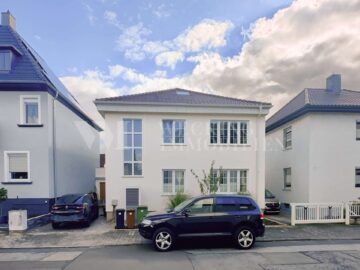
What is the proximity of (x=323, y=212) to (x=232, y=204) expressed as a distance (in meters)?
6.84

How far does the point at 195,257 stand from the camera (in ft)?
24.3

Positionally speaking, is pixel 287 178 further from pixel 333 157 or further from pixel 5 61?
pixel 5 61

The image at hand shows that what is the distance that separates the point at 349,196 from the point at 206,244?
34.2 feet

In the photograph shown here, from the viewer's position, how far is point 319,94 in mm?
Result: 16547

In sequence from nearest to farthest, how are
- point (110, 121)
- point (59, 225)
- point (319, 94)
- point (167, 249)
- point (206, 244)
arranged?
point (167, 249) < point (206, 244) < point (59, 225) < point (110, 121) < point (319, 94)

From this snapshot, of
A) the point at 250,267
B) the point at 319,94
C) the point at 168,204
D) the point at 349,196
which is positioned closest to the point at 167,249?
the point at 250,267

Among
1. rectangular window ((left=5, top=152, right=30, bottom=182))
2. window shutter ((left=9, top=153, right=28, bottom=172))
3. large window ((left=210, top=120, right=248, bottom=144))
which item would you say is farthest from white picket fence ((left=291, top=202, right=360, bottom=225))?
window shutter ((left=9, top=153, right=28, bottom=172))

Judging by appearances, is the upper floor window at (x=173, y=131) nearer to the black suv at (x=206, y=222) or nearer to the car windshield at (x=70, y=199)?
the car windshield at (x=70, y=199)

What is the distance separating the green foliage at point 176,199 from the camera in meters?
13.0

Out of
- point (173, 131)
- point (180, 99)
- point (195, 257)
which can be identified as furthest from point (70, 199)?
point (180, 99)

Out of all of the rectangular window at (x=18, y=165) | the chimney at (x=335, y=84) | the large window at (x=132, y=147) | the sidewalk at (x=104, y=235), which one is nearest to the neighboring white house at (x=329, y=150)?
the chimney at (x=335, y=84)

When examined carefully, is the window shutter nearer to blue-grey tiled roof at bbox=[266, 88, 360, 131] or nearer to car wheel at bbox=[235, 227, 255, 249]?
car wheel at bbox=[235, 227, 255, 249]

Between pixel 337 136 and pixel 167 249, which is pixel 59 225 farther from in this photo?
pixel 337 136

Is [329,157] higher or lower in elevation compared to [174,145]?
lower
